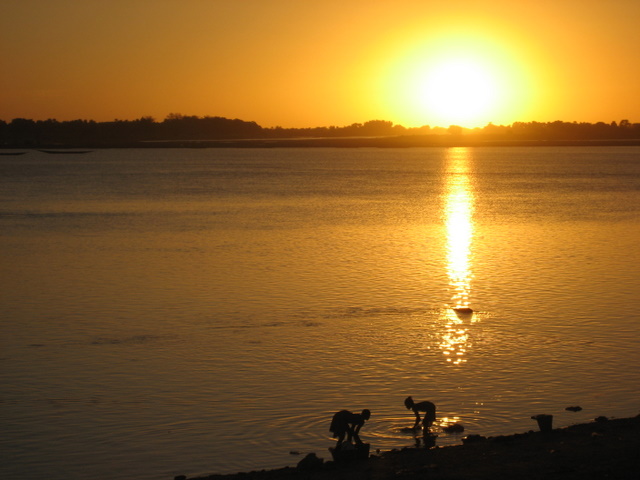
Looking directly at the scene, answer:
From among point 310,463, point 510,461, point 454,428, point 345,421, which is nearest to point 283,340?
point 454,428

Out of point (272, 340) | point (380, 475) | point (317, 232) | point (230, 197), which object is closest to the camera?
point (380, 475)

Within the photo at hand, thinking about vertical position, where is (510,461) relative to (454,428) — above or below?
above

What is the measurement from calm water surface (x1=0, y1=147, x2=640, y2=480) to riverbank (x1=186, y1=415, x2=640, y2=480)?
2.21ft

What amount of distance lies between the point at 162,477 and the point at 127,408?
2164mm

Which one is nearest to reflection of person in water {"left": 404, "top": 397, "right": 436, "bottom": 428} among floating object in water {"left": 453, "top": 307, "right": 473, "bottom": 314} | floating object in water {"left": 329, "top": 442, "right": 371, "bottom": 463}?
floating object in water {"left": 329, "top": 442, "right": 371, "bottom": 463}

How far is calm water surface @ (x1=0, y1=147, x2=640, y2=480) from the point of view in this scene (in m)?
8.95

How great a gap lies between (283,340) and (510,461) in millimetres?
6224

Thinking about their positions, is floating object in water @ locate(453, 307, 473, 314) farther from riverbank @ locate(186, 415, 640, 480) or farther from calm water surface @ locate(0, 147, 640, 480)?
riverbank @ locate(186, 415, 640, 480)

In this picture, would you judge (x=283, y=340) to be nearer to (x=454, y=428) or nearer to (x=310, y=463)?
(x=454, y=428)

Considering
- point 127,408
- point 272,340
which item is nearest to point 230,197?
point 272,340

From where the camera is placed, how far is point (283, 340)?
42.8 ft

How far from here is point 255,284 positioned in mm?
18031

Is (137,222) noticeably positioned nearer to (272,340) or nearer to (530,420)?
(272,340)

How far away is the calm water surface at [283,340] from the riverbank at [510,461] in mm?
674
